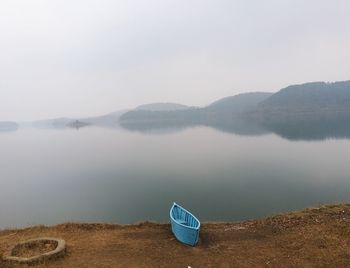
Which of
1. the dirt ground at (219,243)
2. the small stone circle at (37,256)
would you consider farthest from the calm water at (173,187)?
the small stone circle at (37,256)

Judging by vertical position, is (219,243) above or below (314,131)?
above

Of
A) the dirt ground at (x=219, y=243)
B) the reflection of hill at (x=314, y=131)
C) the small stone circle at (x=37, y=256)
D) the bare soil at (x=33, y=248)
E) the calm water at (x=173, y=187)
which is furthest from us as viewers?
the reflection of hill at (x=314, y=131)

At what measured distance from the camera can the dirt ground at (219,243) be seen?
13.2 m

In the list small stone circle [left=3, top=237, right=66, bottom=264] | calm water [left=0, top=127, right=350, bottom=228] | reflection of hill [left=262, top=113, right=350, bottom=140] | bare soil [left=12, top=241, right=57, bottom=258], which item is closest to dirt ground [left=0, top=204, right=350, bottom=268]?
small stone circle [left=3, top=237, right=66, bottom=264]

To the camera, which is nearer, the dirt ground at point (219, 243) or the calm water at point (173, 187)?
the dirt ground at point (219, 243)

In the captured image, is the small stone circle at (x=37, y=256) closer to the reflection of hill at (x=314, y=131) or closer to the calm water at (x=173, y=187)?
the calm water at (x=173, y=187)

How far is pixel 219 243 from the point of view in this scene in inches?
611

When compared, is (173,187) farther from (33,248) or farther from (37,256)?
(37,256)

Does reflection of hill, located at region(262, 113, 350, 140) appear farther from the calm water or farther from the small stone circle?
the small stone circle

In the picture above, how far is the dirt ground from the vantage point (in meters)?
13.2

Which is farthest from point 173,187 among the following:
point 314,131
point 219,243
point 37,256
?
point 314,131

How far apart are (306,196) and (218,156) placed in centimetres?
3229

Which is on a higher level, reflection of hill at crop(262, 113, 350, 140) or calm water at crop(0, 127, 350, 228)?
reflection of hill at crop(262, 113, 350, 140)

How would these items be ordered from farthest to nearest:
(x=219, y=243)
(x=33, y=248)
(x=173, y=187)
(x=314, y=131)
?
1. (x=314, y=131)
2. (x=173, y=187)
3. (x=219, y=243)
4. (x=33, y=248)
